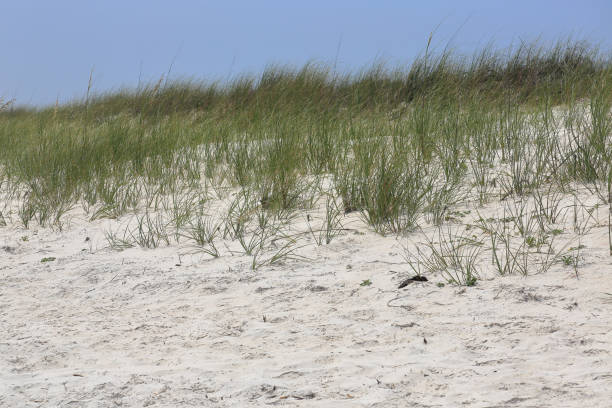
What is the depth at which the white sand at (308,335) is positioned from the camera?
7.50ft

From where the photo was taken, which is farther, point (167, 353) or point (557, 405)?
point (167, 353)

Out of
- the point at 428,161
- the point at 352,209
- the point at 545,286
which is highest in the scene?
the point at 428,161

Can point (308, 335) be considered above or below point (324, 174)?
below

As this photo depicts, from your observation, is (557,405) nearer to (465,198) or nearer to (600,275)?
(600,275)

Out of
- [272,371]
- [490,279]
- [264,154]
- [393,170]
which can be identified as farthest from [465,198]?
[272,371]

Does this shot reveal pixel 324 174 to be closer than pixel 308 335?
No

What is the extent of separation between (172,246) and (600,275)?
274 cm

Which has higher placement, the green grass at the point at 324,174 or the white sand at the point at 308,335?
the green grass at the point at 324,174

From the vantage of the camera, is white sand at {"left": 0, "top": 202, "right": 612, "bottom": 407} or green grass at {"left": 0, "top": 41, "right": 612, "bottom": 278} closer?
white sand at {"left": 0, "top": 202, "right": 612, "bottom": 407}

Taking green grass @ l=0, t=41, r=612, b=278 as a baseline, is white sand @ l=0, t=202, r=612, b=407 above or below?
below

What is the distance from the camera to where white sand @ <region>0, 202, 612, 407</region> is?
7.50ft

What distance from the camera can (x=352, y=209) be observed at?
15.6 ft

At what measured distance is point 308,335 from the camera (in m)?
2.85

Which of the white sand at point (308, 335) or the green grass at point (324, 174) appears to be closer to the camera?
the white sand at point (308, 335)
